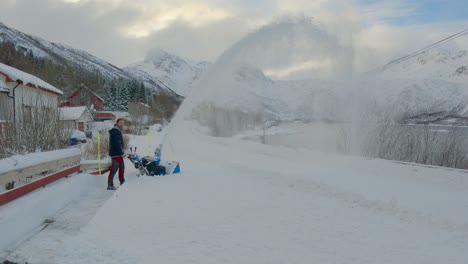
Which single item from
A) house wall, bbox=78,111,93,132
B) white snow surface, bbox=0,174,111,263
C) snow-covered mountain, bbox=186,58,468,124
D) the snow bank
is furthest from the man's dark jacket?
house wall, bbox=78,111,93,132

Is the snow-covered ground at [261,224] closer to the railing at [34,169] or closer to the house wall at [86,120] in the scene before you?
the railing at [34,169]

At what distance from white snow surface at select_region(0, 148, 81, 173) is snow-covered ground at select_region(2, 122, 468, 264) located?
4.10ft

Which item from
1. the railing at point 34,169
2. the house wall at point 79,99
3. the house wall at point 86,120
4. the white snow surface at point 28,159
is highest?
the house wall at point 79,99

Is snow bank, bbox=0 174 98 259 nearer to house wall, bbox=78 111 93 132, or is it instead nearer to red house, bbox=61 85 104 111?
house wall, bbox=78 111 93 132

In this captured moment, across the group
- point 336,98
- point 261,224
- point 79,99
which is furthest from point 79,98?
point 261,224

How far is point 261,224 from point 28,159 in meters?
4.97

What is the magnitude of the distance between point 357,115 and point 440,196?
1347cm

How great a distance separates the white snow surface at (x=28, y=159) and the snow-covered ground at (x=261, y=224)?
125cm

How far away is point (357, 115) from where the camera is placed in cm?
2267

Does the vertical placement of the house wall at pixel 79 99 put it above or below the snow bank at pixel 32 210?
above

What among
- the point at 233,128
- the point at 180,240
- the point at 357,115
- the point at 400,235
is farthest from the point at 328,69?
the point at 233,128

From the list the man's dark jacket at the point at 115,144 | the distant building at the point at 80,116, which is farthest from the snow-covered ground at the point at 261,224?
the distant building at the point at 80,116

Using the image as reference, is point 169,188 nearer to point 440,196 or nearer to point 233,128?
point 440,196

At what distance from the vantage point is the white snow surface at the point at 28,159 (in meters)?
6.41
